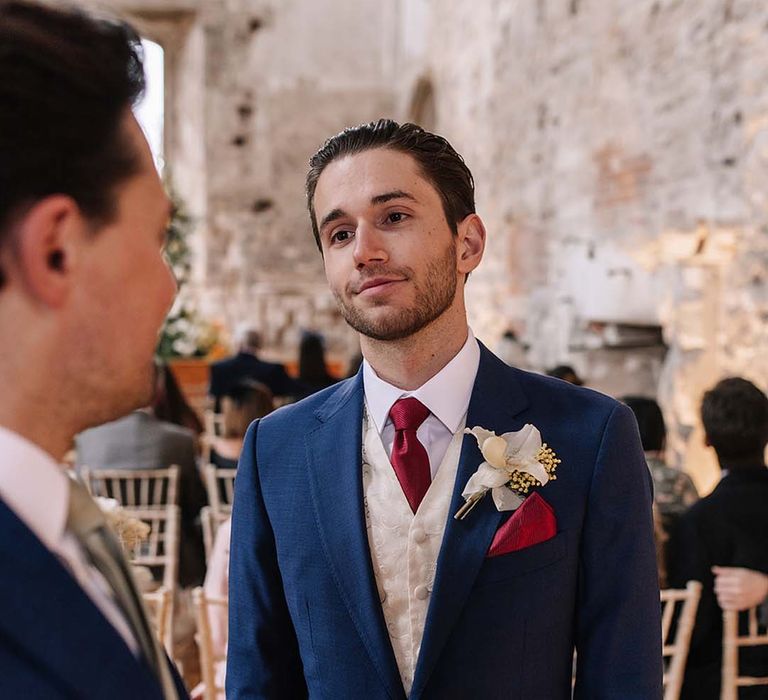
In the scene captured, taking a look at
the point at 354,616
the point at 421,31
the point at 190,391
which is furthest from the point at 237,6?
the point at 354,616

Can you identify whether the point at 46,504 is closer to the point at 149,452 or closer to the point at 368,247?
the point at 368,247

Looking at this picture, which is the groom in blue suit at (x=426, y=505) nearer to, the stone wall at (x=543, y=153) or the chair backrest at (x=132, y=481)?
the stone wall at (x=543, y=153)

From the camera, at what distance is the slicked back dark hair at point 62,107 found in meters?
0.63

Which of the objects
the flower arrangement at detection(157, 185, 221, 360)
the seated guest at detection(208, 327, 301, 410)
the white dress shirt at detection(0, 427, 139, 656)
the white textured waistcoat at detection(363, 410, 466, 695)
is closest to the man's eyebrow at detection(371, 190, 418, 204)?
the white textured waistcoat at detection(363, 410, 466, 695)

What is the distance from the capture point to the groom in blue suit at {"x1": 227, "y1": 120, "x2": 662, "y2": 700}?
47.6 inches

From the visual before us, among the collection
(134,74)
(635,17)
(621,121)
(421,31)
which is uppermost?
(421,31)

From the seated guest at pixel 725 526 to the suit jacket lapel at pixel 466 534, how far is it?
1311mm

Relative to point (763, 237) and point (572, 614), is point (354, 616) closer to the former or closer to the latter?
point (572, 614)

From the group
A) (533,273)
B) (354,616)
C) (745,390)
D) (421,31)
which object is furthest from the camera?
(421,31)

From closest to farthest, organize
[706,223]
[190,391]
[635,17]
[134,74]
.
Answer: [134,74], [706,223], [635,17], [190,391]

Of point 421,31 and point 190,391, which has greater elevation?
point 421,31

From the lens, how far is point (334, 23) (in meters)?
12.5

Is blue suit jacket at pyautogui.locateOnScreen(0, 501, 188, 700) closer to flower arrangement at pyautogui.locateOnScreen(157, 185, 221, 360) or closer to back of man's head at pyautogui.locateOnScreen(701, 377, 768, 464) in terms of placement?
back of man's head at pyautogui.locateOnScreen(701, 377, 768, 464)

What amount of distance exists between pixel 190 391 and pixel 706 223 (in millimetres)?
6023
